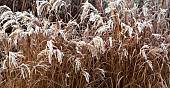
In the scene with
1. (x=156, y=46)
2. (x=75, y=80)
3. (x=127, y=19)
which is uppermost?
(x=127, y=19)

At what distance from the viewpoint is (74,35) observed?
280 cm

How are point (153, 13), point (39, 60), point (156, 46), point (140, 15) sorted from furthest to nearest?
point (153, 13) < point (140, 15) < point (156, 46) < point (39, 60)

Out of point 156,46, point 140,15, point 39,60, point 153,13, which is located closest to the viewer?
point 39,60

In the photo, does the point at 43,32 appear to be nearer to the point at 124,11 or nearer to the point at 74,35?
the point at 74,35

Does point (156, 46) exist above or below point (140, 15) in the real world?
below

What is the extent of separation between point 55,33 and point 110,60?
41cm

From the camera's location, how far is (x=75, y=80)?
8.53 ft

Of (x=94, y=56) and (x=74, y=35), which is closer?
(x=94, y=56)

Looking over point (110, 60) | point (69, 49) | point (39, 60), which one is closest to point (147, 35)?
point (110, 60)

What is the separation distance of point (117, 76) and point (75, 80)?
274mm

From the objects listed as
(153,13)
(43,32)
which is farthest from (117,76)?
(153,13)

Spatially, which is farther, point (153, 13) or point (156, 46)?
point (153, 13)

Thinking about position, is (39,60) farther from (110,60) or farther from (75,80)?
(110,60)

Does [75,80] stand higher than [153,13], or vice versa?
[153,13]
